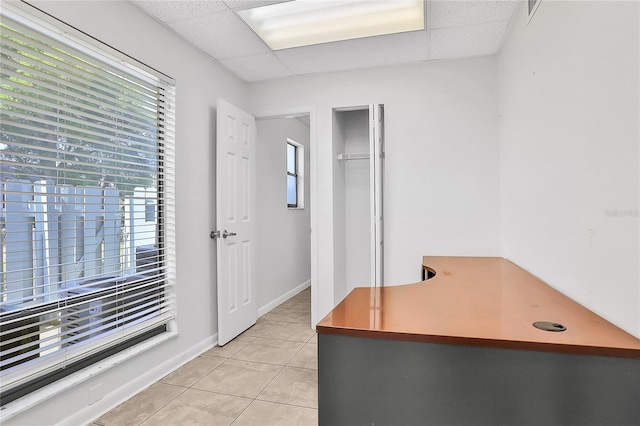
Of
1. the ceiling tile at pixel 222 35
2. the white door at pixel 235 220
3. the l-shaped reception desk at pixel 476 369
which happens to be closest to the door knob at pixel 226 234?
the white door at pixel 235 220

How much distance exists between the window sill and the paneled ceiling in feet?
7.42

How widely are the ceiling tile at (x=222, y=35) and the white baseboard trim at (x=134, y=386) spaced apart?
2.46 meters

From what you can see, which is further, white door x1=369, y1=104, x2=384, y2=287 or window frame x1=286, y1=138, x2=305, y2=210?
window frame x1=286, y1=138, x2=305, y2=210

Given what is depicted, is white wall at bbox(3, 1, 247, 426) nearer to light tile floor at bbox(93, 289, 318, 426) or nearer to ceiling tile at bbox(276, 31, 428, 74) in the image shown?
light tile floor at bbox(93, 289, 318, 426)

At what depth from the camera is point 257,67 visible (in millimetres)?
3326

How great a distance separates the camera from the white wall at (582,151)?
44.0 inches

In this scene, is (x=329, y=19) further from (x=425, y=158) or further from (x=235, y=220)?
(x=235, y=220)

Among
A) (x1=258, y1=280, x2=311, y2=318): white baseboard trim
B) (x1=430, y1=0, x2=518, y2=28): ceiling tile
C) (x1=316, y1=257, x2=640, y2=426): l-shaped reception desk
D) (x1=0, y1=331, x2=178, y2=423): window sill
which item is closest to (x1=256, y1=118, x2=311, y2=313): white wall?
(x1=258, y1=280, x2=311, y2=318): white baseboard trim

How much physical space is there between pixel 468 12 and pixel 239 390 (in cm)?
300

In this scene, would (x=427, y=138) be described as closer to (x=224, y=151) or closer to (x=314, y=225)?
(x=314, y=225)

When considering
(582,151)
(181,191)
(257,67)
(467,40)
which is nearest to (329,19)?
(257,67)

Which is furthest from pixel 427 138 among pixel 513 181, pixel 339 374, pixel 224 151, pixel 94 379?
pixel 94 379

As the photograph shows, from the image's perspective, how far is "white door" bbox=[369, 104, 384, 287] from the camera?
3.10m

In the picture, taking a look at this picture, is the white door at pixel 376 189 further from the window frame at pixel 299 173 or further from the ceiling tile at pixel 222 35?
the window frame at pixel 299 173
